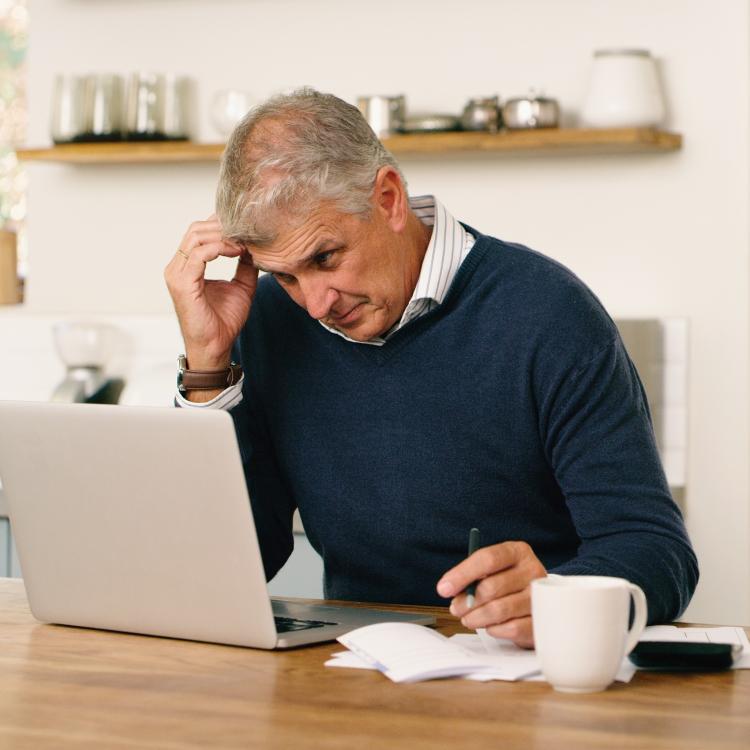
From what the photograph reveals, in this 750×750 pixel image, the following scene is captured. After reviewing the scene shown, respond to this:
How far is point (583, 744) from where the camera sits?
3.17ft

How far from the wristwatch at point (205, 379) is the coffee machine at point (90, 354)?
160cm

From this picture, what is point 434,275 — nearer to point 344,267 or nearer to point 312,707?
point 344,267

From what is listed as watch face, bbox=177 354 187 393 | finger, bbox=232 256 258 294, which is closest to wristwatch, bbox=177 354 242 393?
watch face, bbox=177 354 187 393

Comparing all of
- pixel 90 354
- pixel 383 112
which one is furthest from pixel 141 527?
pixel 90 354

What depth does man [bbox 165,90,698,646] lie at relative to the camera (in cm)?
155

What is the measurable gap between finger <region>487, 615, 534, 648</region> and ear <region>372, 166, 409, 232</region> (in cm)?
62

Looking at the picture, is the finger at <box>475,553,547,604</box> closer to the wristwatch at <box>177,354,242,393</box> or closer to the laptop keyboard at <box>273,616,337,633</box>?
the laptop keyboard at <box>273,616,337,633</box>

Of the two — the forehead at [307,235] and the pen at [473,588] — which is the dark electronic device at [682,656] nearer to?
the pen at [473,588]

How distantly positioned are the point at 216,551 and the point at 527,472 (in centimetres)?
56

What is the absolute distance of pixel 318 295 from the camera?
1.62m

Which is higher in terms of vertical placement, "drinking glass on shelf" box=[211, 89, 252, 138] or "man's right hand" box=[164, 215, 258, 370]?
"drinking glass on shelf" box=[211, 89, 252, 138]

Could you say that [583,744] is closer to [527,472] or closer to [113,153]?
[527,472]

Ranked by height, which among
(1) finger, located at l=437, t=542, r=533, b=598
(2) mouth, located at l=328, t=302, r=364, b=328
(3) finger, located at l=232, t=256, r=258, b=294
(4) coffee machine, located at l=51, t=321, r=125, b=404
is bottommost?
(4) coffee machine, located at l=51, t=321, r=125, b=404

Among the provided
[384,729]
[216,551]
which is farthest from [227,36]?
[384,729]
